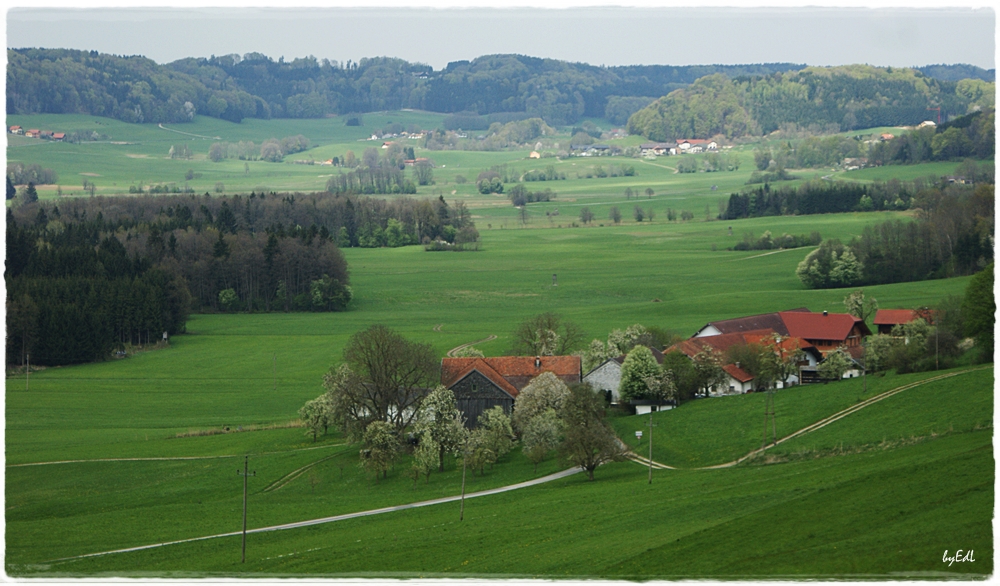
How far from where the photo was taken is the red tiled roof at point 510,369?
4379 cm

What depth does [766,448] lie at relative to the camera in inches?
1372

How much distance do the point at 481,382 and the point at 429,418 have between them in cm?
295

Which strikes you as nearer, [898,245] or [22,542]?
[22,542]

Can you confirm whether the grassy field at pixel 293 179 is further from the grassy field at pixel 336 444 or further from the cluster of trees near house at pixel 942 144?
the grassy field at pixel 336 444

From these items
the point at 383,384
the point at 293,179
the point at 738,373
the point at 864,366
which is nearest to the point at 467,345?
the point at 738,373

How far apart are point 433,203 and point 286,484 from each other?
88.2 m

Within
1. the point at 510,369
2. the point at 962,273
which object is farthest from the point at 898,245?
the point at 510,369

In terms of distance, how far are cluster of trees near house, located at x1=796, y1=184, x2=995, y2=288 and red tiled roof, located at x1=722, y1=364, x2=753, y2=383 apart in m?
35.9

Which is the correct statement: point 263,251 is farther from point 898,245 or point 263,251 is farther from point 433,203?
point 898,245

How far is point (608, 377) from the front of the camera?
46906 millimetres

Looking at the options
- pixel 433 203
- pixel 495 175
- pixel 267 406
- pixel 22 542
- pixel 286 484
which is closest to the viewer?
pixel 22 542

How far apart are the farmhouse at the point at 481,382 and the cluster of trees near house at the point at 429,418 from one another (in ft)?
2.58

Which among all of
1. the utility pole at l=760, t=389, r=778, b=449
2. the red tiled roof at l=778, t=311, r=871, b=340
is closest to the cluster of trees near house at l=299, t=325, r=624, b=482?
the utility pole at l=760, t=389, r=778, b=449

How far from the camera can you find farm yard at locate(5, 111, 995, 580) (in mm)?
21609
